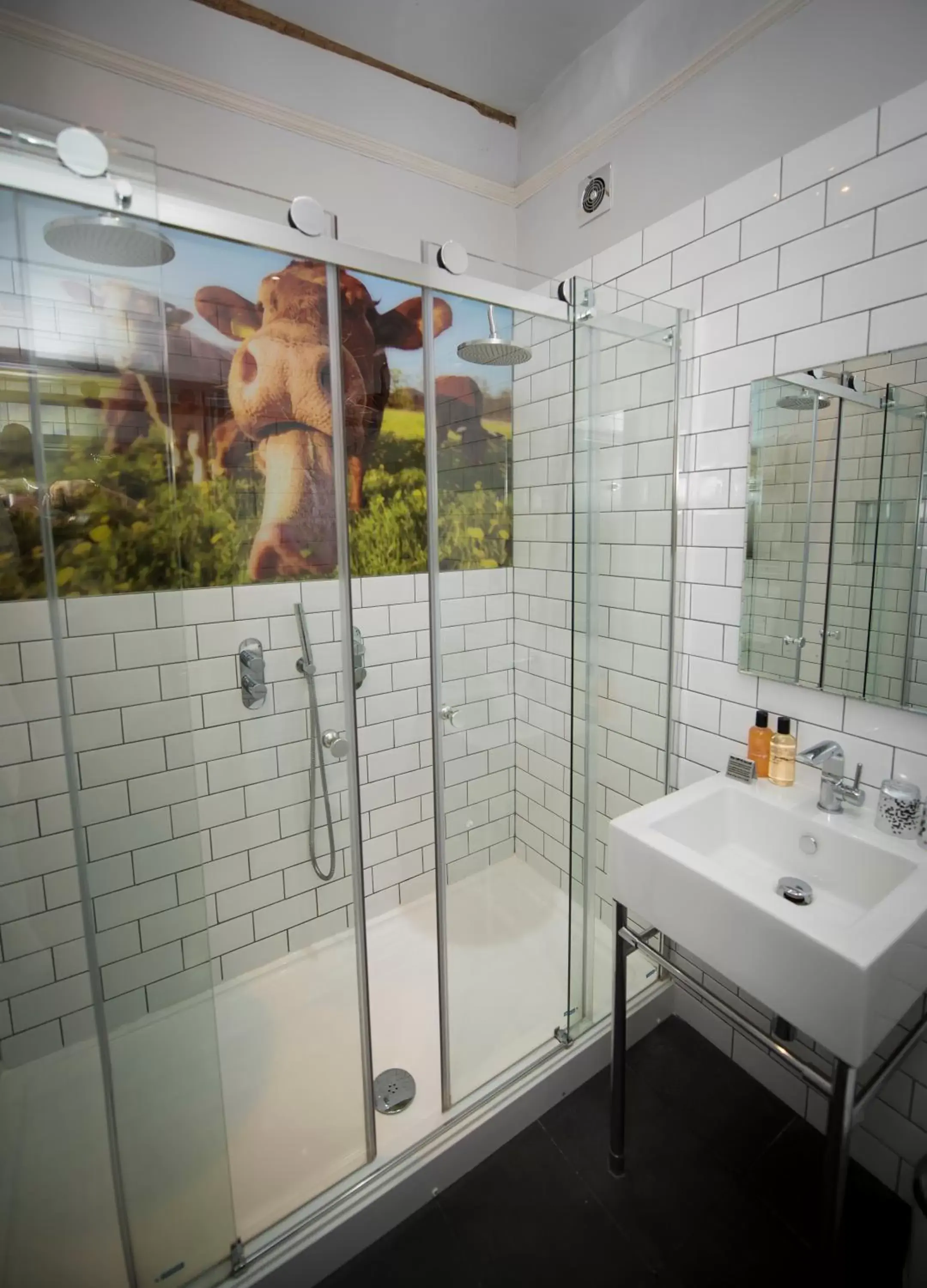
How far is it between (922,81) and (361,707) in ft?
6.93

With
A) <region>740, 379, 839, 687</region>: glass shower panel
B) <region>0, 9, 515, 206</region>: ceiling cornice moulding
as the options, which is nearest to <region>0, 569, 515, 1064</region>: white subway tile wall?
<region>740, 379, 839, 687</region>: glass shower panel

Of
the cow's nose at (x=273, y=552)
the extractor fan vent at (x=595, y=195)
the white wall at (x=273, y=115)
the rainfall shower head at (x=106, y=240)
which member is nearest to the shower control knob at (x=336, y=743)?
the cow's nose at (x=273, y=552)

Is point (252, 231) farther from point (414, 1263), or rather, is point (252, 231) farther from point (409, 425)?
point (414, 1263)

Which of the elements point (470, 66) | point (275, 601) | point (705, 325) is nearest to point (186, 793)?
point (275, 601)

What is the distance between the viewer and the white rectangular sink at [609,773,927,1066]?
0.98 meters

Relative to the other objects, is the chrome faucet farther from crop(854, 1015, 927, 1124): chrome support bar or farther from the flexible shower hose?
the flexible shower hose

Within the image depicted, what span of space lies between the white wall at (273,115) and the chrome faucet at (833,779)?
175 centimetres

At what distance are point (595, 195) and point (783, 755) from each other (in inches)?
75.0

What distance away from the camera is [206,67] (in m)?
1.64

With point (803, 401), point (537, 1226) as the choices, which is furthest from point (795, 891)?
point (803, 401)

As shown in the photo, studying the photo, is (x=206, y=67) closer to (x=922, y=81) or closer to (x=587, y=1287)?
(x=922, y=81)

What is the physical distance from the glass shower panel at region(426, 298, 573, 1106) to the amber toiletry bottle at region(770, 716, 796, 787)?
1.86 feet

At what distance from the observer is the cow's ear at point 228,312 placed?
1.55 metres

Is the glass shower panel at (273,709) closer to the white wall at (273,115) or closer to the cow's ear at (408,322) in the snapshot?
the cow's ear at (408,322)
